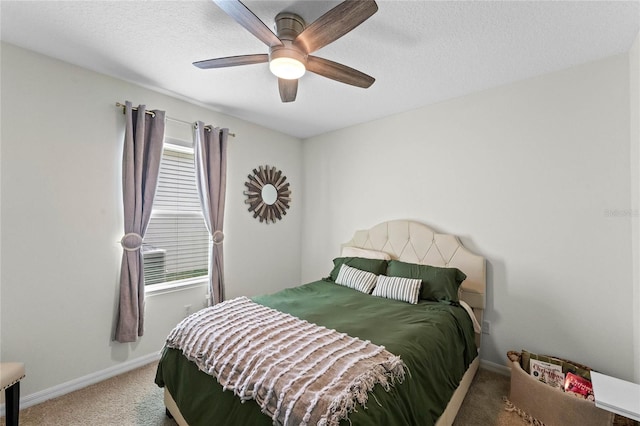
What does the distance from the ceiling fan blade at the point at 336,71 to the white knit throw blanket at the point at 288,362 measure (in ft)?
5.51

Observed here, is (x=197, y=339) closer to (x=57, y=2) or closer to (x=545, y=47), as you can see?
(x=57, y=2)

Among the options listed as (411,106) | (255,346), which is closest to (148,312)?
(255,346)

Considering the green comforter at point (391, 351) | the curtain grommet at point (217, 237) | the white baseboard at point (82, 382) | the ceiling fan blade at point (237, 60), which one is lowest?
the white baseboard at point (82, 382)

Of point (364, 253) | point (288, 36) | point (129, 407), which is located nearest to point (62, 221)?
point (129, 407)

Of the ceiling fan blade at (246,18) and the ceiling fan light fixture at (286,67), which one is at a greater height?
the ceiling fan blade at (246,18)

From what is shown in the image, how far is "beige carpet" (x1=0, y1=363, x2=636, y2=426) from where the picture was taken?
1858 millimetres

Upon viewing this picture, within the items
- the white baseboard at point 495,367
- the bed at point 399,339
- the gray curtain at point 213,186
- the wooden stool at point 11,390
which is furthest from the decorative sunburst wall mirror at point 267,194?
the white baseboard at point 495,367

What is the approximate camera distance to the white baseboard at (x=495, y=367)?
→ 244 cm

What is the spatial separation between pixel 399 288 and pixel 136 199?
249 centimetres

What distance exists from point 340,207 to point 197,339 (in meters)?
2.47

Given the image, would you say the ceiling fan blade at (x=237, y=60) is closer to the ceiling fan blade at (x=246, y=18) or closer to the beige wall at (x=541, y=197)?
the ceiling fan blade at (x=246, y=18)

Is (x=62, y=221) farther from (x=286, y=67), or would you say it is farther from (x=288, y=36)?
(x=288, y=36)

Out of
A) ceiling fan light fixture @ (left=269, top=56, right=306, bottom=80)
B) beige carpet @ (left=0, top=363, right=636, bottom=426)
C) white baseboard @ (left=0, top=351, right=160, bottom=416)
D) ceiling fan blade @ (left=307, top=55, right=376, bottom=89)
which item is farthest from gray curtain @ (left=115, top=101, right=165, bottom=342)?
ceiling fan blade @ (left=307, top=55, right=376, bottom=89)

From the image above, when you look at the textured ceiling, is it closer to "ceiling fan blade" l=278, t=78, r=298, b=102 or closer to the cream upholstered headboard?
"ceiling fan blade" l=278, t=78, r=298, b=102
